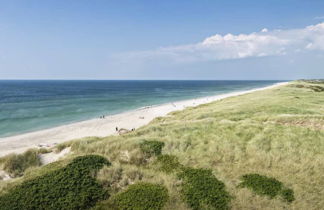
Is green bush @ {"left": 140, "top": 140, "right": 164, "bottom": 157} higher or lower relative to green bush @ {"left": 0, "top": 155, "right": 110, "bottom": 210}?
higher

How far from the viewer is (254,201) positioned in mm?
10711

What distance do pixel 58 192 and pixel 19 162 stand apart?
775cm

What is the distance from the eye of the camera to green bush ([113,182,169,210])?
33.0ft

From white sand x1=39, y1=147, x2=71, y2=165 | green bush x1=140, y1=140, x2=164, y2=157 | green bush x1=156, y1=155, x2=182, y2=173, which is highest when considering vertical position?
green bush x1=140, y1=140, x2=164, y2=157

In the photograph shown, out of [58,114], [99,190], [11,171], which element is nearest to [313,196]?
[99,190]

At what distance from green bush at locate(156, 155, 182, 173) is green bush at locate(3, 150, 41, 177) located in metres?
8.90

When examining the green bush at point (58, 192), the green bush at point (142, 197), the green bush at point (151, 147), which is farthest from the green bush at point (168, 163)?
the green bush at point (58, 192)

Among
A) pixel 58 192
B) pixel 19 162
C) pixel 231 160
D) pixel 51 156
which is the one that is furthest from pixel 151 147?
pixel 19 162

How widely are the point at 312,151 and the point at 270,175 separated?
5.06 meters

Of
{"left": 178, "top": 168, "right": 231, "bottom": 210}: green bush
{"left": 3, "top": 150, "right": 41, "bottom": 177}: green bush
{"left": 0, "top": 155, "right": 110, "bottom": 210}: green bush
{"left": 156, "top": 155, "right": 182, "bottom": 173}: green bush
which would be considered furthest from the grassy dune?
{"left": 3, "top": 150, "right": 41, "bottom": 177}: green bush

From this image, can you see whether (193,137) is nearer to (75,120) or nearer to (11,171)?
(11,171)

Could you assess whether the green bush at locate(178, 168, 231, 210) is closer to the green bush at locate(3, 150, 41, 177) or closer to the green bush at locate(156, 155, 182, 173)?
the green bush at locate(156, 155, 182, 173)

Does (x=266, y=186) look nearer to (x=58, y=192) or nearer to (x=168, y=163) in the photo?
(x=168, y=163)

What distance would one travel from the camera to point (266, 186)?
11750 mm
